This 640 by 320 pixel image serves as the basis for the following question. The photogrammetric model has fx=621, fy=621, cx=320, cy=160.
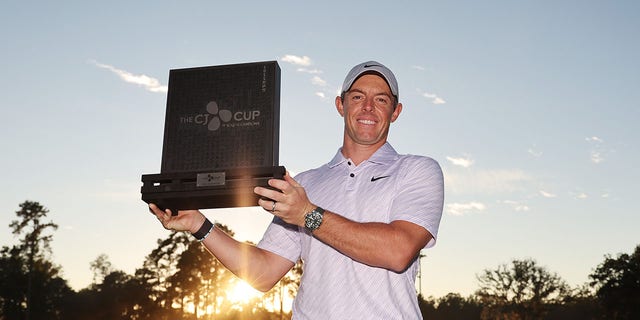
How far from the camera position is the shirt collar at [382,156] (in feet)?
14.0

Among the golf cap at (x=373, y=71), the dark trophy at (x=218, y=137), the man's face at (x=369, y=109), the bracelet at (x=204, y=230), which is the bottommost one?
the bracelet at (x=204, y=230)

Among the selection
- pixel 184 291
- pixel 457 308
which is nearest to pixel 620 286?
pixel 184 291

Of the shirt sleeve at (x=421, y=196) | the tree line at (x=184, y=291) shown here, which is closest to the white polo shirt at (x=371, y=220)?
the shirt sleeve at (x=421, y=196)

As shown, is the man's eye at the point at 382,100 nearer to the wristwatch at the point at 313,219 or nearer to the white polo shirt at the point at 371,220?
the white polo shirt at the point at 371,220

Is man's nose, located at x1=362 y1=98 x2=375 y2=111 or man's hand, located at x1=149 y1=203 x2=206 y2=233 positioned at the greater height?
man's nose, located at x1=362 y1=98 x2=375 y2=111

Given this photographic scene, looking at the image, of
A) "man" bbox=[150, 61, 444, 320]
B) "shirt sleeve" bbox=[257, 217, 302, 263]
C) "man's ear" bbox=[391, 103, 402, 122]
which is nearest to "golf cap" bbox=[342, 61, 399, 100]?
"man" bbox=[150, 61, 444, 320]

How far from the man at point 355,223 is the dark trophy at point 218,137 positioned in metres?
0.28

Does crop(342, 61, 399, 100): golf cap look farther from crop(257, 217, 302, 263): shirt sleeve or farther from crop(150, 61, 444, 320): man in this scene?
crop(257, 217, 302, 263): shirt sleeve

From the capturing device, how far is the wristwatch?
3.29m

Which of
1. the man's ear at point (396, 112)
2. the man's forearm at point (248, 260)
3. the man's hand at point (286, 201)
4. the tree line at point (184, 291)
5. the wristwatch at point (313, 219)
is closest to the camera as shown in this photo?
the man's hand at point (286, 201)

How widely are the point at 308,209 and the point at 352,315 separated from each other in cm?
91

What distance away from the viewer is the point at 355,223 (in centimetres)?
345

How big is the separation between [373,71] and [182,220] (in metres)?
1.66

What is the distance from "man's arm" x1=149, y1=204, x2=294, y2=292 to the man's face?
3.67 ft
